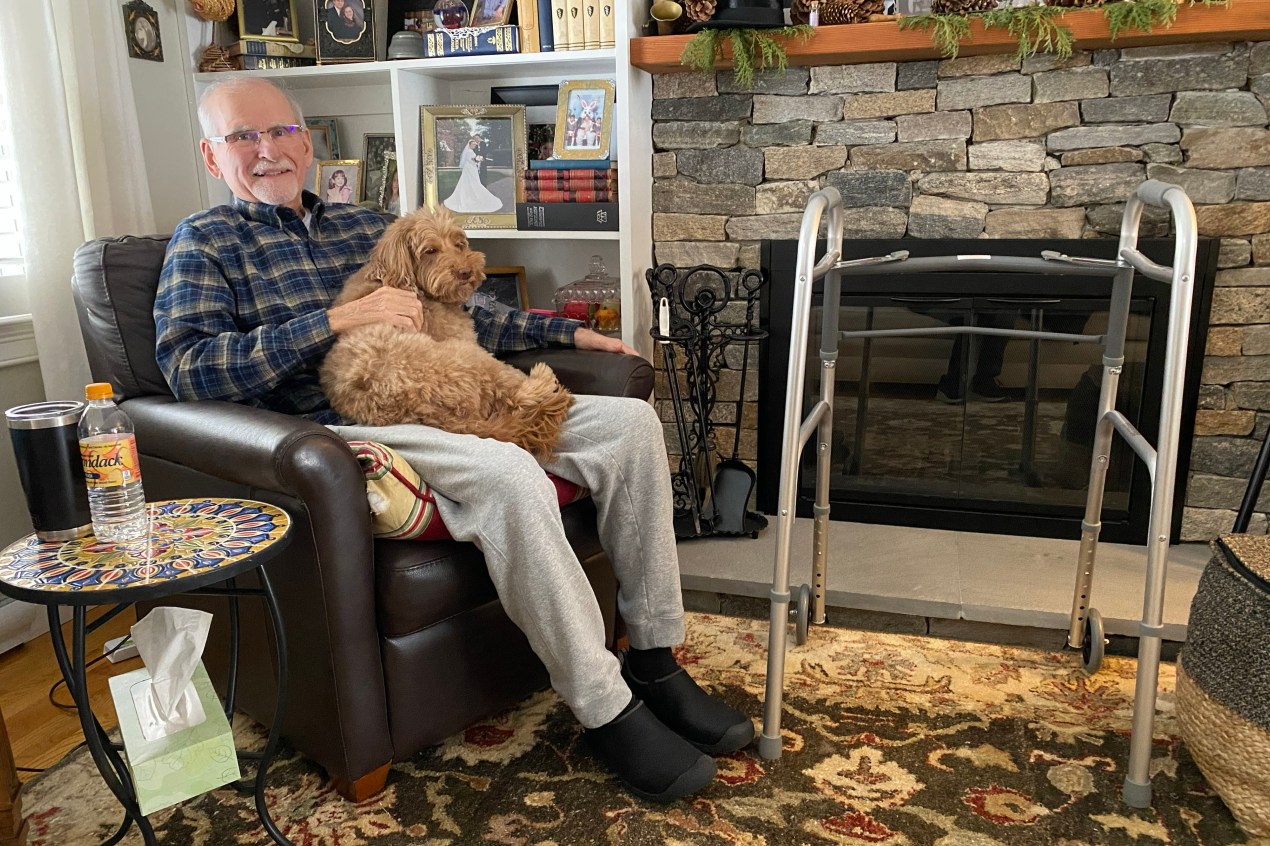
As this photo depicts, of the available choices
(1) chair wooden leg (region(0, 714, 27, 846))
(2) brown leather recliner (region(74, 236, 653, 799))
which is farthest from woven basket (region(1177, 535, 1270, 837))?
(1) chair wooden leg (region(0, 714, 27, 846))

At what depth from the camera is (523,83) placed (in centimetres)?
261

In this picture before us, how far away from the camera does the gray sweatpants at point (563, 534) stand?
1410mm

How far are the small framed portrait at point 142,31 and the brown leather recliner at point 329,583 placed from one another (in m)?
0.92

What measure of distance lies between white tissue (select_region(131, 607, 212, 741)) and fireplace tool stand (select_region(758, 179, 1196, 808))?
850 mm

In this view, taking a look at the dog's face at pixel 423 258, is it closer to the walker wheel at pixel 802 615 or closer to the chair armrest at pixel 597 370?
the chair armrest at pixel 597 370

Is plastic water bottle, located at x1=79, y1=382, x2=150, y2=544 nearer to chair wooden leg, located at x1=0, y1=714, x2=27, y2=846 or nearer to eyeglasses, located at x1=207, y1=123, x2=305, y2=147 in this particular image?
chair wooden leg, located at x1=0, y1=714, x2=27, y2=846

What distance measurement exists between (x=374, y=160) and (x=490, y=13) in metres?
0.56

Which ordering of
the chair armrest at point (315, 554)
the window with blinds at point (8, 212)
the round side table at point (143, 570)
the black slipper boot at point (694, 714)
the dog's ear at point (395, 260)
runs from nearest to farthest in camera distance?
the round side table at point (143, 570) < the chair armrest at point (315, 554) < the black slipper boot at point (694, 714) < the dog's ear at point (395, 260) < the window with blinds at point (8, 212)

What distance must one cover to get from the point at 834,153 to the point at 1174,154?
2.53 feet

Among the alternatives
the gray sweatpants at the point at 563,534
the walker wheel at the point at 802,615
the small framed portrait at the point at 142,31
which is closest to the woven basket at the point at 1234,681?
the walker wheel at the point at 802,615

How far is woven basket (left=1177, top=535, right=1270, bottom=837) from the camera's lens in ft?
4.38

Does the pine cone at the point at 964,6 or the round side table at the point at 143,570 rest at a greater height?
the pine cone at the point at 964,6

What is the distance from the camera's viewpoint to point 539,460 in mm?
1621

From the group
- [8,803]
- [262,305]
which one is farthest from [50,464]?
[262,305]
